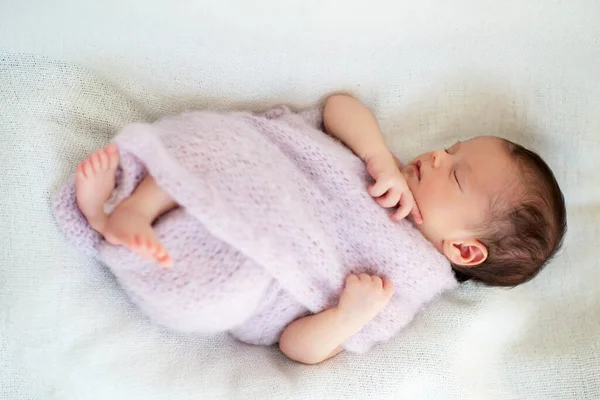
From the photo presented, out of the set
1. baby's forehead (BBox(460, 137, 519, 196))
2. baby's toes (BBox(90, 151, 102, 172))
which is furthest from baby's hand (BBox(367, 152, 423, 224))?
baby's toes (BBox(90, 151, 102, 172))

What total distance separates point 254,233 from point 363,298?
0.81ft

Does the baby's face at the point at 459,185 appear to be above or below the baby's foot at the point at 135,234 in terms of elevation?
below

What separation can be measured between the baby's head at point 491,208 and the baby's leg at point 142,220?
51 centimetres

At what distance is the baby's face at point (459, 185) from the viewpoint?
3.62 feet

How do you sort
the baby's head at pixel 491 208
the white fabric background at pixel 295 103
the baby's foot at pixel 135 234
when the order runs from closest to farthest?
the baby's foot at pixel 135 234 → the white fabric background at pixel 295 103 → the baby's head at pixel 491 208

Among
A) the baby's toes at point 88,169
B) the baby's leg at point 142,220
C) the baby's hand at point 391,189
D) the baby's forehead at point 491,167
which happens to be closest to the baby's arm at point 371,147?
the baby's hand at point 391,189

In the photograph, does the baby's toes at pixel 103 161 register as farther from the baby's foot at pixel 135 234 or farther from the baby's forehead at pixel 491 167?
the baby's forehead at pixel 491 167

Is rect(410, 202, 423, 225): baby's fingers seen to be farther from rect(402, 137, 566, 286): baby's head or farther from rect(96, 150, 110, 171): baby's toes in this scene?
rect(96, 150, 110, 171): baby's toes

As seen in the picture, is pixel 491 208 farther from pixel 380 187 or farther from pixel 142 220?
pixel 142 220

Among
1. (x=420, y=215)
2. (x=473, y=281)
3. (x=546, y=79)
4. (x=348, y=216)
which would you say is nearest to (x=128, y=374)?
(x=348, y=216)

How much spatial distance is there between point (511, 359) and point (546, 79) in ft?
2.10

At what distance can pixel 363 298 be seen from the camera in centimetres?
105

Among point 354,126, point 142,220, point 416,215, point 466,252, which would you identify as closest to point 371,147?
point 354,126

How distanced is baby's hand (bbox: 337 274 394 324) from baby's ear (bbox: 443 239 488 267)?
0.52 feet
